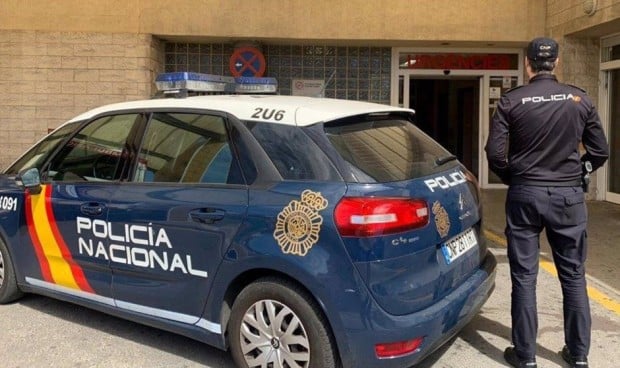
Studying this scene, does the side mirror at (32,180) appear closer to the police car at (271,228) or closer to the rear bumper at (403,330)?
the police car at (271,228)

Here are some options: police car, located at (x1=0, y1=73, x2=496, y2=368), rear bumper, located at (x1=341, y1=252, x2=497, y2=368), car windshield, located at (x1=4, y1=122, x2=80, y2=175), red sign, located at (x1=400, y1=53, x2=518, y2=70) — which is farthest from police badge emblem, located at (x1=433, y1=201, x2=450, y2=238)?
red sign, located at (x1=400, y1=53, x2=518, y2=70)

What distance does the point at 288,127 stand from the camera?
331cm

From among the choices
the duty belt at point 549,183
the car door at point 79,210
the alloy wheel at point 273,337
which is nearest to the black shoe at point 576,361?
the duty belt at point 549,183

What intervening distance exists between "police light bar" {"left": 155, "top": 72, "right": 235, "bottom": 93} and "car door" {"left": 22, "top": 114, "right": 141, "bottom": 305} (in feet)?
1.20

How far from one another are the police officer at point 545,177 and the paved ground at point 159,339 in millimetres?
358

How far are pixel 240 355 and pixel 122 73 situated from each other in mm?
7297

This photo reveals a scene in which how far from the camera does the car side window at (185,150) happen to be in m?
3.50

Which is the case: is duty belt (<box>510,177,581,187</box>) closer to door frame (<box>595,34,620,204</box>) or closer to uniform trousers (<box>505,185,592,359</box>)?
uniform trousers (<box>505,185,592,359</box>)

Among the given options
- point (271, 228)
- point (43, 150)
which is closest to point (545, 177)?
point (271, 228)

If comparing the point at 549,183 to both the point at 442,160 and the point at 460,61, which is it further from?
the point at 460,61

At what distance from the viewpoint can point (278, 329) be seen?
10.4 feet

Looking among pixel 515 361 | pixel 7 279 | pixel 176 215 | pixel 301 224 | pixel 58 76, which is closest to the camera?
pixel 301 224

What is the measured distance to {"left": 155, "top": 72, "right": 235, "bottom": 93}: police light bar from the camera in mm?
4090

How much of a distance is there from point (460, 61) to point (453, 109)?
1789mm
